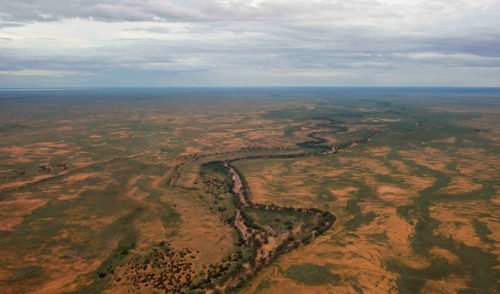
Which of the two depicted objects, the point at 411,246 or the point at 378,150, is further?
the point at 378,150

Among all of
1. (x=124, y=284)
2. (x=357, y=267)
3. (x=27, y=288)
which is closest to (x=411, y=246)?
(x=357, y=267)

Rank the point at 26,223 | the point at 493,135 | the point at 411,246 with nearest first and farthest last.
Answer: the point at 411,246, the point at 26,223, the point at 493,135

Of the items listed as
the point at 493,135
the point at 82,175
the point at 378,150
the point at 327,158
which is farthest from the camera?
the point at 493,135

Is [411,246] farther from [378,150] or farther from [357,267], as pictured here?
[378,150]

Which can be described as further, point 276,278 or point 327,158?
point 327,158

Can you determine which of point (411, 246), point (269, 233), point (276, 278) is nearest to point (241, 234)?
point (269, 233)

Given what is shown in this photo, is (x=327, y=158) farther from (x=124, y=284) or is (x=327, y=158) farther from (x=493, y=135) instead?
(x=493, y=135)
